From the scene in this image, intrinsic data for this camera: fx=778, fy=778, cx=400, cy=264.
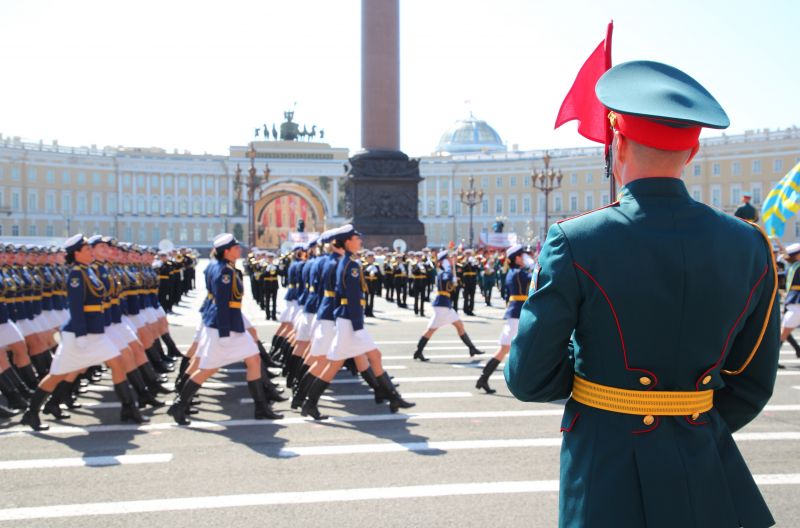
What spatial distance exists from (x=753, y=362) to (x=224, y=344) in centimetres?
665

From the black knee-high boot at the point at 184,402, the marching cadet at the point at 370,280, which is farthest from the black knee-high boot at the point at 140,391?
the marching cadet at the point at 370,280

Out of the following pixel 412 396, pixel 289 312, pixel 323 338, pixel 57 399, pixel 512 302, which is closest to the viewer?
pixel 57 399

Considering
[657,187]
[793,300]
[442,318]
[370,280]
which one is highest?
[657,187]

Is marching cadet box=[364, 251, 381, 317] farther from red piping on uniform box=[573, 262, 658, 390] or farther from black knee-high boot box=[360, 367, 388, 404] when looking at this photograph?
red piping on uniform box=[573, 262, 658, 390]

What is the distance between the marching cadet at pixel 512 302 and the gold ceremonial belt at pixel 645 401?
7.57 meters

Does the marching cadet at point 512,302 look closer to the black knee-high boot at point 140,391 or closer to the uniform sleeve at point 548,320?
the black knee-high boot at point 140,391

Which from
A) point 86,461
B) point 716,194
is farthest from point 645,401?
point 716,194

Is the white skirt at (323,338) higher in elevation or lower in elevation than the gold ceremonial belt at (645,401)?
lower

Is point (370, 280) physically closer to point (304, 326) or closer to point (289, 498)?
point (304, 326)

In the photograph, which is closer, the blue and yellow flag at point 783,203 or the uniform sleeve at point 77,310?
the uniform sleeve at point 77,310

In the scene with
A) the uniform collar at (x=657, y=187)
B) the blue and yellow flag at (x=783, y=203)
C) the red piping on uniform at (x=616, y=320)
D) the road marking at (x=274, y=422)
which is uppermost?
the blue and yellow flag at (x=783, y=203)

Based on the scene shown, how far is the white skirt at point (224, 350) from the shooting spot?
8.48 metres

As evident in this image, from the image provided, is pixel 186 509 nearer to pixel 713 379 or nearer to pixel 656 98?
pixel 713 379

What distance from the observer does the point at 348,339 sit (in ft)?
29.2
